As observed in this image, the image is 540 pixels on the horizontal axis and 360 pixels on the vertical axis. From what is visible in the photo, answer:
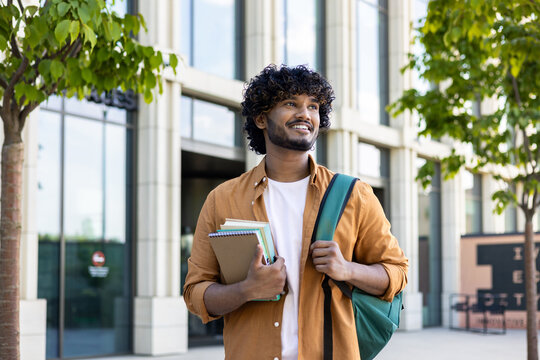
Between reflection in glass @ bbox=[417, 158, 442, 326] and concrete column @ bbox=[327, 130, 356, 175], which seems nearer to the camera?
concrete column @ bbox=[327, 130, 356, 175]

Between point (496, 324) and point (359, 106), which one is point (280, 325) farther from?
point (496, 324)

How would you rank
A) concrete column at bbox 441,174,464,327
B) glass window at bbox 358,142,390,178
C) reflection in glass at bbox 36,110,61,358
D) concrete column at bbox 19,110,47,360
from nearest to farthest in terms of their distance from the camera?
concrete column at bbox 19,110,47,360
reflection in glass at bbox 36,110,61,358
glass window at bbox 358,142,390,178
concrete column at bbox 441,174,464,327

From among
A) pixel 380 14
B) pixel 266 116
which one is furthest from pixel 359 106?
pixel 266 116

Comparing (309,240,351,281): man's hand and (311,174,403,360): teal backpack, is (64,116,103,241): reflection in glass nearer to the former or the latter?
(311,174,403,360): teal backpack

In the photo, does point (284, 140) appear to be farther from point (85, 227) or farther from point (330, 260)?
point (85, 227)

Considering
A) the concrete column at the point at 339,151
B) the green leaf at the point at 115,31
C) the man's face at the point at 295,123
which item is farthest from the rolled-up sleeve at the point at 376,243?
the concrete column at the point at 339,151

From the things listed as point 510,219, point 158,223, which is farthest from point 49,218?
point 510,219

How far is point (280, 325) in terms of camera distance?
2.64 meters

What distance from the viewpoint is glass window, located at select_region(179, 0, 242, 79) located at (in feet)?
53.4

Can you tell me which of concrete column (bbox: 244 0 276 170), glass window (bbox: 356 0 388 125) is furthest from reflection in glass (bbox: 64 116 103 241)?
glass window (bbox: 356 0 388 125)

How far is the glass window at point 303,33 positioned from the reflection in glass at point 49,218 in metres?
7.00

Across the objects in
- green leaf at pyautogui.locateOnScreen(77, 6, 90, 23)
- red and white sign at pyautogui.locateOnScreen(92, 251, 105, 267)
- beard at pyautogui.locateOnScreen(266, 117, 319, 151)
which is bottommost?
red and white sign at pyautogui.locateOnScreen(92, 251, 105, 267)

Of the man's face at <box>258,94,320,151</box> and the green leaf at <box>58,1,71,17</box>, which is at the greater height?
the green leaf at <box>58,1,71,17</box>

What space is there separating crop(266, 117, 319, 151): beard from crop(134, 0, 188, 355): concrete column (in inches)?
467
